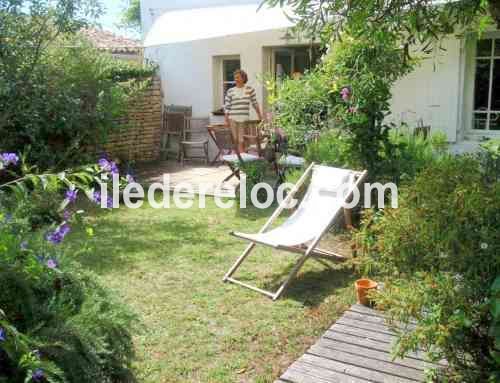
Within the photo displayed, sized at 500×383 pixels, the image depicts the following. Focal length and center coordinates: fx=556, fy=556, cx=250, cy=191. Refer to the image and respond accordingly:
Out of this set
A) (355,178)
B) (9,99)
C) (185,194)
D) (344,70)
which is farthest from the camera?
(185,194)

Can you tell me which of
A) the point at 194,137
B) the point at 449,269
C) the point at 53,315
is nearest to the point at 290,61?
the point at 194,137

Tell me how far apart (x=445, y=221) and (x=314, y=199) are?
322 centimetres

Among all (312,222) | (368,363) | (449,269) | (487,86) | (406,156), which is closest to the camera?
(449,269)

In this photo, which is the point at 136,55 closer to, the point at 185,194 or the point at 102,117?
the point at 102,117

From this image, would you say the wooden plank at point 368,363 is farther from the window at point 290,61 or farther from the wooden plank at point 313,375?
the window at point 290,61

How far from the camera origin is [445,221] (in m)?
2.85

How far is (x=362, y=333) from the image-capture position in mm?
4043

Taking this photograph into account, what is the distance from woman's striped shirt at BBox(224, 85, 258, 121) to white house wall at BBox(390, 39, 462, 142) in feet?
9.26

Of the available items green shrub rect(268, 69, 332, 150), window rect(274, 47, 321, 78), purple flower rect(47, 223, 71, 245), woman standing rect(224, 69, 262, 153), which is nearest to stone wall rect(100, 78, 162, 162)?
woman standing rect(224, 69, 262, 153)

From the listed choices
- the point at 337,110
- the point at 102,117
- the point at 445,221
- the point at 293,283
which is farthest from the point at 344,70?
the point at 102,117

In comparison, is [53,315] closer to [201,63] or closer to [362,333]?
[362,333]

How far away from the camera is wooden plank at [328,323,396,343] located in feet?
12.9

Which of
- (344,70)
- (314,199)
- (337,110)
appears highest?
(344,70)

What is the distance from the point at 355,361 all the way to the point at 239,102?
8140 millimetres
